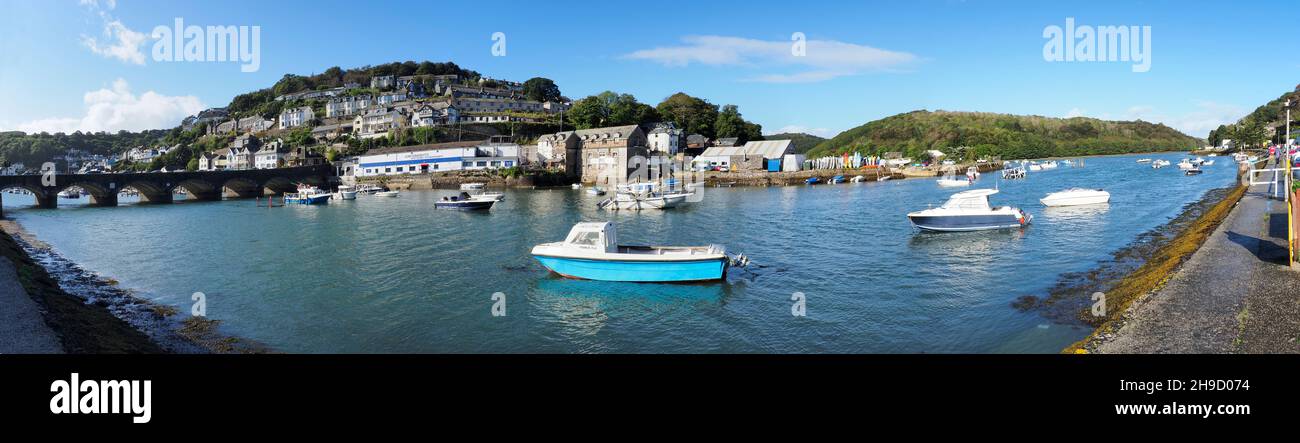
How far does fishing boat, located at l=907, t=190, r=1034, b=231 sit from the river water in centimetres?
55

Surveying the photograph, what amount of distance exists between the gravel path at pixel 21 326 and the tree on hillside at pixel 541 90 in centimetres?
12396

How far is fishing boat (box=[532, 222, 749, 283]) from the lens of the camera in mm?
17734

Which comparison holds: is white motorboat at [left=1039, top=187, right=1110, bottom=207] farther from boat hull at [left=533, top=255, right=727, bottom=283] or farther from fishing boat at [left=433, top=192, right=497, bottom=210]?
fishing boat at [left=433, top=192, right=497, bottom=210]

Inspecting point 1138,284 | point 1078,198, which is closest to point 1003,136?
point 1078,198

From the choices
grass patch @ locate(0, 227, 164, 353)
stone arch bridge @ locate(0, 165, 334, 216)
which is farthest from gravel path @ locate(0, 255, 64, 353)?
stone arch bridge @ locate(0, 165, 334, 216)

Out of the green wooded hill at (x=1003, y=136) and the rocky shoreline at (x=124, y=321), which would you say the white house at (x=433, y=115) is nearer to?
the green wooded hill at (x=1003, y=136)

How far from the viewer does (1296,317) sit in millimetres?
9664

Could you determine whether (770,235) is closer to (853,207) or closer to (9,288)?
(853,207)

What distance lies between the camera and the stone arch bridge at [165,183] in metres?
60.6

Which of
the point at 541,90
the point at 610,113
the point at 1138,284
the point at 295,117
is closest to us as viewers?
the point at 1138,284

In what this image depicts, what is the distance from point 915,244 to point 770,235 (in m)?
6.40

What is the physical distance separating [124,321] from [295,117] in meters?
128

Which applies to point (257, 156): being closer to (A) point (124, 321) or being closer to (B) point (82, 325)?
(A) point (124, 321)

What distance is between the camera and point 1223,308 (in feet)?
34.3
